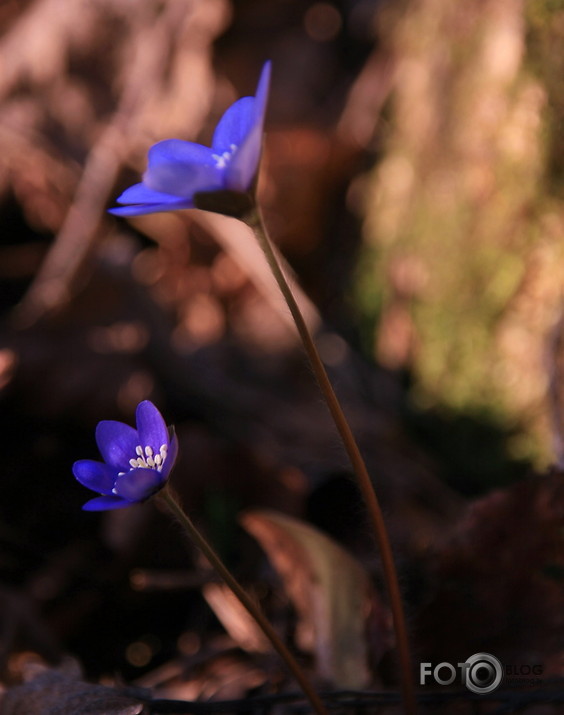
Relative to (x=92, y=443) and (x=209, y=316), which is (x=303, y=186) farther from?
(x=92, y=443)

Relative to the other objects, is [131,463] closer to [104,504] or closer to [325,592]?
[104,504]

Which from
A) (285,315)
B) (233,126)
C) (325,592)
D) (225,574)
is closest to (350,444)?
(225,574)

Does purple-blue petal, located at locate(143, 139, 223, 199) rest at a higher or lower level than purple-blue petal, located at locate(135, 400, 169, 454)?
higher

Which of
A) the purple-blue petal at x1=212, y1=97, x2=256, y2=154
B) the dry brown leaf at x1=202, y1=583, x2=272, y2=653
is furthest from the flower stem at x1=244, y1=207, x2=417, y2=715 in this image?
the dry brown leaf at x1=202, y1=583, x2=272, y2=653

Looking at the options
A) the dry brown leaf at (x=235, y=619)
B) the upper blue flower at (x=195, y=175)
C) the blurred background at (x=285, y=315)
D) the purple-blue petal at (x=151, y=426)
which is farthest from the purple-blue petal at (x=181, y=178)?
the dry brown leaf at (x=235, y=619)

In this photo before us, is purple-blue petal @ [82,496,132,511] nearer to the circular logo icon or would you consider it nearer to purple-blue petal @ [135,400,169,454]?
purple-blue petal @ [135,400,169,454]

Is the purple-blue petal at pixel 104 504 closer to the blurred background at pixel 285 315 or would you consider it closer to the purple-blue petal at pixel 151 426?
the purple-blue petal at pixel 151 426
